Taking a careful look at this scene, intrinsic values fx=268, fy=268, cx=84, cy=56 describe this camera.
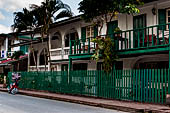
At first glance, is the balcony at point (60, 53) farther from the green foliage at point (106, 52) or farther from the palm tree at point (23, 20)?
the green foliage at point (106, 52)

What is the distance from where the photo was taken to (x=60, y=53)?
2425cm

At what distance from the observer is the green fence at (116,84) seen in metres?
12.5

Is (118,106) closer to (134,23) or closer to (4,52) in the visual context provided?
(134,23)

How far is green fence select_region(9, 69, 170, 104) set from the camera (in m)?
12.5

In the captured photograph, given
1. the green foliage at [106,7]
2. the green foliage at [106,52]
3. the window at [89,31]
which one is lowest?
the green foliage at [106,52]

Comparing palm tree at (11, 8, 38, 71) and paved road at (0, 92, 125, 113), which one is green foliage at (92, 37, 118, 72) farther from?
palm tree at (11, 8, 38, 71)

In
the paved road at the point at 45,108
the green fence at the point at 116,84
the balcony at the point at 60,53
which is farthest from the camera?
the balcony at the point at 60,53

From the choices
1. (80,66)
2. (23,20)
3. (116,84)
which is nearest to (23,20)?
(23,20)

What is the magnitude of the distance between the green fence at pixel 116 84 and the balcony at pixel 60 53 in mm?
2758

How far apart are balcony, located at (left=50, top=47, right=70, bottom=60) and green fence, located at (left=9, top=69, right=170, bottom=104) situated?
276cm

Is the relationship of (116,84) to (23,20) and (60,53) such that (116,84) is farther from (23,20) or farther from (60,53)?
(23,20)

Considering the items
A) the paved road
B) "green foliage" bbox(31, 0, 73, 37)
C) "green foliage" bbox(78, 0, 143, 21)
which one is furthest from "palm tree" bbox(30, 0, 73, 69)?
the paved road

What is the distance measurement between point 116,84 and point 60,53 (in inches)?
411

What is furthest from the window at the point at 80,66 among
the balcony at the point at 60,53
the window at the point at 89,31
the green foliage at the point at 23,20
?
the green foliage at the point at 23,20
